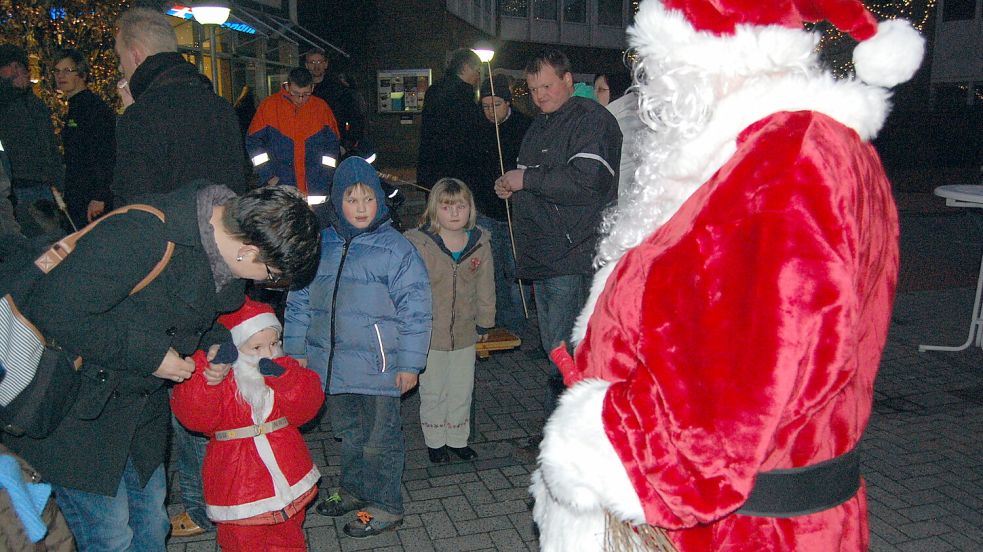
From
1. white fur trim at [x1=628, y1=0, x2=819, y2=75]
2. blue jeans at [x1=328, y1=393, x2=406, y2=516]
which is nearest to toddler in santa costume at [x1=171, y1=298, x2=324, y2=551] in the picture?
blue jeans at [x1=328, y1=393, x2=406, y2=516]

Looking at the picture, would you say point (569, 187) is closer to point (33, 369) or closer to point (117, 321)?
point (117, 321)

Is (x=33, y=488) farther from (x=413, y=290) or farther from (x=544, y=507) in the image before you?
(x=413, y=290)

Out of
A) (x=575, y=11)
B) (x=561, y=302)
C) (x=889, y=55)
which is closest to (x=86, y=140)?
(x=561, y=302)

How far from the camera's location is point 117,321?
2.33 meters

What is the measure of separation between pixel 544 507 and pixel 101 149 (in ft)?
17.8

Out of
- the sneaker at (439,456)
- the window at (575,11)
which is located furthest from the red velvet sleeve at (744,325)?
the window at (575,11)

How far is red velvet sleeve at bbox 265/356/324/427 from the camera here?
3189 millimetres

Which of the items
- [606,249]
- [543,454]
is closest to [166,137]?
[606,249]

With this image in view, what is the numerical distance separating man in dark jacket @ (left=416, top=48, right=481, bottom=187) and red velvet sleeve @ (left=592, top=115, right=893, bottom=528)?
4913 millimetres

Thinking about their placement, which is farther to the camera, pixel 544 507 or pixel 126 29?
pixel 126 29

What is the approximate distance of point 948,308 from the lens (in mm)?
8234

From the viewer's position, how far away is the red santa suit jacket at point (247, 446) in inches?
119

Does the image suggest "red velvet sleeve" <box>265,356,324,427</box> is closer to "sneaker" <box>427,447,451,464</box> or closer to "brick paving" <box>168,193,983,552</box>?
"brick paving" <box>168,193,983,552</box>

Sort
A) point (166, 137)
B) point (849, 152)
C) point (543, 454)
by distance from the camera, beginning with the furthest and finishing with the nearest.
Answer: point (166, 137) → point (543, 454) → point (849, 152)
